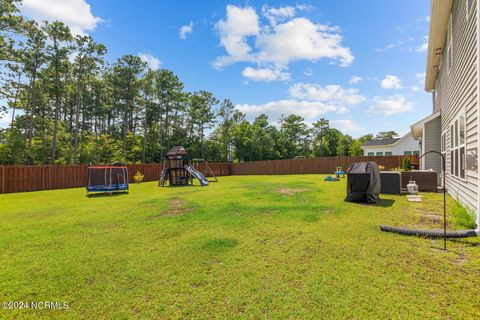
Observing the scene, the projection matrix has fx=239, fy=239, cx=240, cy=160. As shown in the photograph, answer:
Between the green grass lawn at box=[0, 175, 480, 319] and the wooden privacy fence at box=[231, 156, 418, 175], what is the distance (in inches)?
599

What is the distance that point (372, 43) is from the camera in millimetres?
10977

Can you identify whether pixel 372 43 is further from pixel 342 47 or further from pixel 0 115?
pixel 0 115

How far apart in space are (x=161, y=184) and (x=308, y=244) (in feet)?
43.0

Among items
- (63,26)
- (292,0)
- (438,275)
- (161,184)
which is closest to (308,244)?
(438,275)

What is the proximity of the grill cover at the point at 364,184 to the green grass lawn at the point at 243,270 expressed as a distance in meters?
1.54

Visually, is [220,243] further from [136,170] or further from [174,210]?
[136,170]

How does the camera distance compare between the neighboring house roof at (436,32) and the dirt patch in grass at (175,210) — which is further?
the neighboring house roof at (436,32)

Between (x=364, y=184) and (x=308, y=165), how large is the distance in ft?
56.8

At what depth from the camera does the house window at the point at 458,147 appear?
5234 millimetres

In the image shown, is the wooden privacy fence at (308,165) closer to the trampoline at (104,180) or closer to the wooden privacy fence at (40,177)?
the trampoline at (104,180)

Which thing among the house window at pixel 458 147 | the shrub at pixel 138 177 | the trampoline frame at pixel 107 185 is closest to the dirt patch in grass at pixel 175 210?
the trampoline frame at pixel 107 185

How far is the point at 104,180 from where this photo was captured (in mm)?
11641

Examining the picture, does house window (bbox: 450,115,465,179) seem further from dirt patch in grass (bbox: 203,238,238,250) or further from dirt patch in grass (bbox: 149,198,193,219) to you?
dirt patch in grass (bbox: 149,198,193,219)

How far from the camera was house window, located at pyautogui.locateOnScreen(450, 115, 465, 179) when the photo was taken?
5.23m
